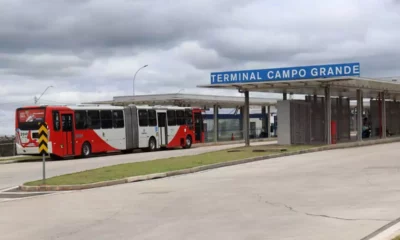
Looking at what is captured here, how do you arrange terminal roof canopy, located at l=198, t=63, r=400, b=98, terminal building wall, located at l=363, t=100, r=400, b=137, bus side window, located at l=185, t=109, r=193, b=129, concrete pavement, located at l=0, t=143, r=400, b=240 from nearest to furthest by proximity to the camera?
1. concrete pavement, located at l=0, t=143, r=400, b=240
2. terminal roof canopy, located at l=198, t=63, r=400, b=98
3. bus side window, located at l=185, t=109, r=193, b=129
4. terminal building wall, located at l=363, t=100, r=400, b=137

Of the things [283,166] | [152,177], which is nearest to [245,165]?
[283,166]

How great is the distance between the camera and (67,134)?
1335 inches

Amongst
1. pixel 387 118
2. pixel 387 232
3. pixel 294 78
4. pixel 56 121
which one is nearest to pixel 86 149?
pixel 56 121

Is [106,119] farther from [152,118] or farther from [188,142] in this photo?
[188,142]

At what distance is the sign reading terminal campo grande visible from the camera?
108 feet

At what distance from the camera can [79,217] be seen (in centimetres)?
1167

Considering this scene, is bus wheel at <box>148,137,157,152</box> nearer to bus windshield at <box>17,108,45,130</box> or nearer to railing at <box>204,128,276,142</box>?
bus windshield at <box>17,108,45,130</box>

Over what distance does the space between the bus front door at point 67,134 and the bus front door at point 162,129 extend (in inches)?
365

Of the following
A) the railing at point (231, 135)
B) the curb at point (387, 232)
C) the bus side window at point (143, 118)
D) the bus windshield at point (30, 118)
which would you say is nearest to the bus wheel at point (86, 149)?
Answer: the bus windshield at point (30, 118)

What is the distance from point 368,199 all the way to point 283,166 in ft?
33.9

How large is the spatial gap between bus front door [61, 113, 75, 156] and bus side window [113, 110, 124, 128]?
4.44 metres

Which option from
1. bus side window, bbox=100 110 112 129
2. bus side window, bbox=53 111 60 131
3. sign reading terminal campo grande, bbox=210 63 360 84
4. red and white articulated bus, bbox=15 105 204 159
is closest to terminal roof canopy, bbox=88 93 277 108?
red and white articulated bus, bbox=15 105 204 159

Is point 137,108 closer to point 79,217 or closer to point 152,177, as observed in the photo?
point 152,177

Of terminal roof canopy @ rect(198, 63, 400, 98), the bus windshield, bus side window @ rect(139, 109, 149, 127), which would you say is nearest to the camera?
the bus windshield
